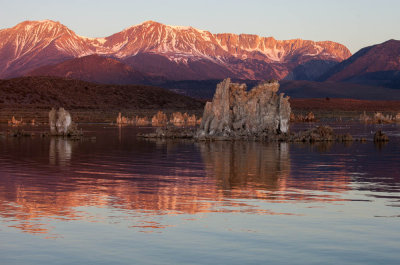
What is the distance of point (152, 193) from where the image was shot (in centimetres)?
2267

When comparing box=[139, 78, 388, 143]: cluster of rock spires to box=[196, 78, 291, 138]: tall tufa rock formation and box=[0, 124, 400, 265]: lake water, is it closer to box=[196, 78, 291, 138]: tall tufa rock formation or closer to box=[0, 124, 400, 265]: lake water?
box=[196, 78, 291, 138]: tall tufa rock formation

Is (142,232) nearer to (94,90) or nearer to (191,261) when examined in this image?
(191,261)

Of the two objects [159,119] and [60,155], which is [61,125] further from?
[159,119]

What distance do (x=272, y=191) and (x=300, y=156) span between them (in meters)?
17.2

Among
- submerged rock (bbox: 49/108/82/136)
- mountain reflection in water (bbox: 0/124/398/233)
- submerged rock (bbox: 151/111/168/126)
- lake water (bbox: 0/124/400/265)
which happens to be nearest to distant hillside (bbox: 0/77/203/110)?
submerged rock (bbox: 151/111/168/126)

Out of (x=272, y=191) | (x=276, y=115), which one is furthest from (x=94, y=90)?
(x=272, y=191)

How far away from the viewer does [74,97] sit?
594 ft

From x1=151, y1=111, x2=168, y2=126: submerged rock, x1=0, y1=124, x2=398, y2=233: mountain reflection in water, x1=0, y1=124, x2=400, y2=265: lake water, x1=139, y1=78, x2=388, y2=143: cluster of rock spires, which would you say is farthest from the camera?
x1=151, y1=111, x2=168, y2=126: submerged rock

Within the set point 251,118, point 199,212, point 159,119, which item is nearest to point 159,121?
point 159,119

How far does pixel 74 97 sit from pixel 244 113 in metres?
129

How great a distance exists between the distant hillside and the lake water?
131 meters

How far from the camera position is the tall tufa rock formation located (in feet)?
187

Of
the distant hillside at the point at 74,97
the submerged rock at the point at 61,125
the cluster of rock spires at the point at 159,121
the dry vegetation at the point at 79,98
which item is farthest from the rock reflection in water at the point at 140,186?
the distant hillside at the point at 74,97

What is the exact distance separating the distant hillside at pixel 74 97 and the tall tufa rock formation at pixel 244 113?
10479 cm
